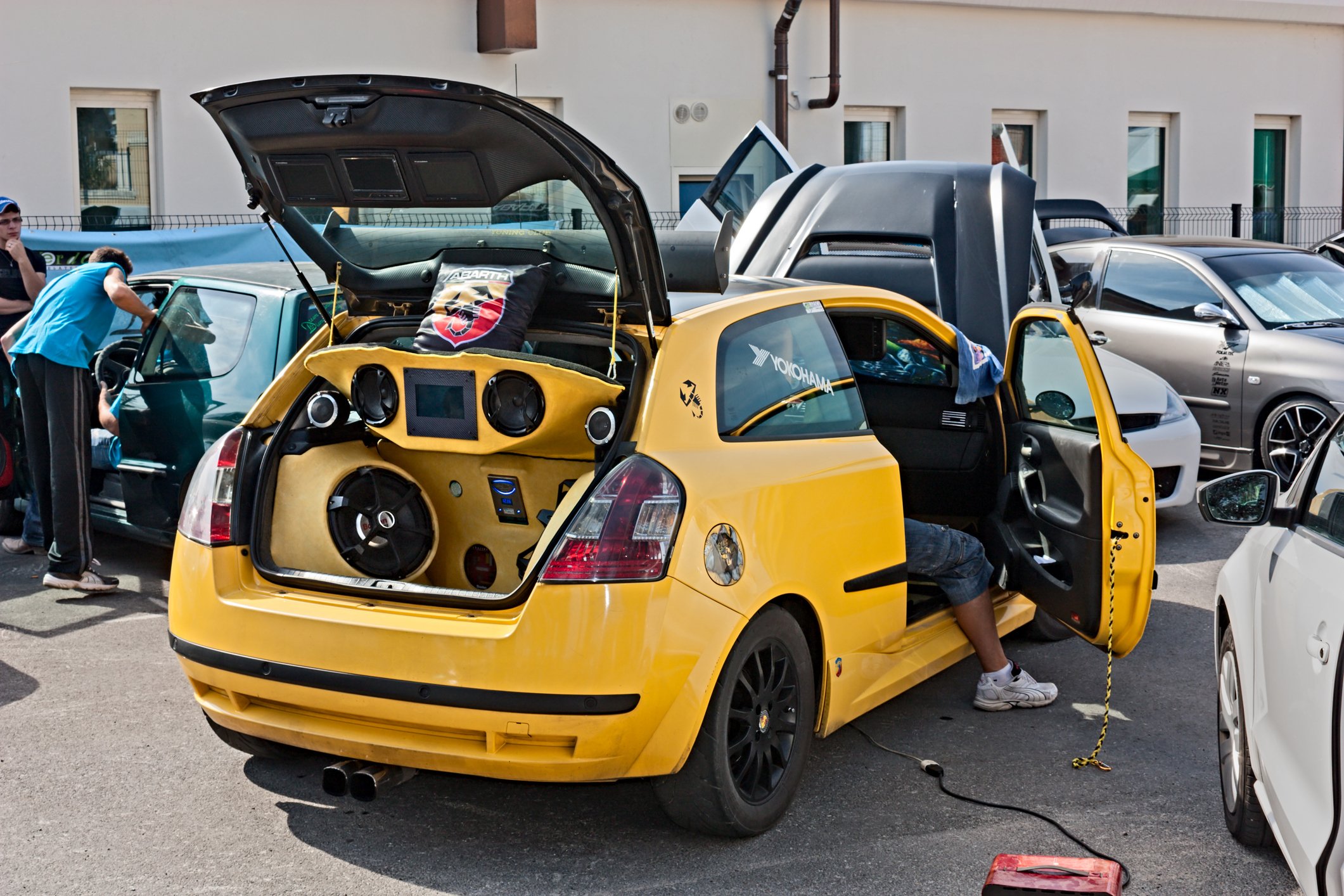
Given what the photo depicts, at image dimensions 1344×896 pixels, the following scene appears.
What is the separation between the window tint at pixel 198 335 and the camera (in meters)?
6.80

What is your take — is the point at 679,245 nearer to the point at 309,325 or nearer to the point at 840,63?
the point at 309,325

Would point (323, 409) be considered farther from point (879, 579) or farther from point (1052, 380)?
point (1052, 380)

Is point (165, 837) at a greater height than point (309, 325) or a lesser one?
lesser

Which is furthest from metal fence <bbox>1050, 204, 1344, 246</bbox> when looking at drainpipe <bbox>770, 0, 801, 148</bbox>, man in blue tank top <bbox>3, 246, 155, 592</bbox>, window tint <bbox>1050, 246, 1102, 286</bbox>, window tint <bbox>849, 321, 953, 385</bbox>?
man in blue tank top <bbox>3, 246, 155, 592</bbox>

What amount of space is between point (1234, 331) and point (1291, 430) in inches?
30.6

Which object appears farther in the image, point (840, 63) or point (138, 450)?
→ point (840, 63)

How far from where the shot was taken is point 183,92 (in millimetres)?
13602

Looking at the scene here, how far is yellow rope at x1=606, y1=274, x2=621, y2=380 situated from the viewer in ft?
13.6

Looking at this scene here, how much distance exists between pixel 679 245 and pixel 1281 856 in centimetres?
253

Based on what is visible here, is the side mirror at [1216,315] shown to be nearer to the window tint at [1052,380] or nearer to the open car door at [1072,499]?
the window tint at [1052,380]

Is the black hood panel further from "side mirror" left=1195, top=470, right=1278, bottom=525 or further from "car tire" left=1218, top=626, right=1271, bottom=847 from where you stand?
"car tire" left=1218, top=626, right=1271, bottom=847

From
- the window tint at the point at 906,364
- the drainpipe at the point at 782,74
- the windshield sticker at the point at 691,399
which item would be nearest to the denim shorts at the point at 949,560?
the window tint at the point at 906,364

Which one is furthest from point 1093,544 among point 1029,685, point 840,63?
point 840,63

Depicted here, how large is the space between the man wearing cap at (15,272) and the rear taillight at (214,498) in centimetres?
517
